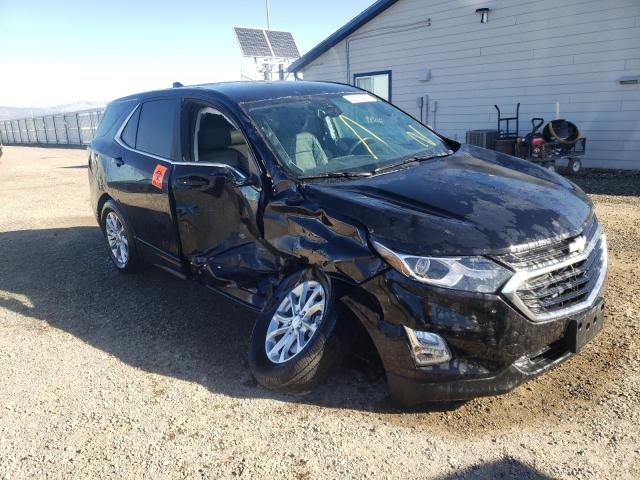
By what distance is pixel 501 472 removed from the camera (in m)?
2.45

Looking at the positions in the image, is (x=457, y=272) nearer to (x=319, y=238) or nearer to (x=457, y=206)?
(x=457, y=206)

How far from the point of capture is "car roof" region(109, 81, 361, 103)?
3902 millimetres

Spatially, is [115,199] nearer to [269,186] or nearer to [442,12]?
[269,186]

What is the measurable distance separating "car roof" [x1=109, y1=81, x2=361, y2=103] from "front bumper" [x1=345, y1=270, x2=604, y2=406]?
189 cm

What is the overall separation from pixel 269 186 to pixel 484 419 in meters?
1.86

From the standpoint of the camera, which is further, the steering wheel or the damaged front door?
the steering wheel

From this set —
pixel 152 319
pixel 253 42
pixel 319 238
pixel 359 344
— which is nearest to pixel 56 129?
pixel 253 42

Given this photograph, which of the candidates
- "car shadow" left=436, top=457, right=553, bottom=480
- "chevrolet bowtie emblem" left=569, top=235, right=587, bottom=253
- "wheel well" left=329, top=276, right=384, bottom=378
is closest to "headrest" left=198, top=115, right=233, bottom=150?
"wheel well" left=329, top=276, right=384, bottom=378

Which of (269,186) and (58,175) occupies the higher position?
(269,186)

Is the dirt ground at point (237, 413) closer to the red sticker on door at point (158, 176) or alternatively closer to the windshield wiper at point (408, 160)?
the red sticker on door at point (158, 176)

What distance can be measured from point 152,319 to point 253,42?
17297 mm

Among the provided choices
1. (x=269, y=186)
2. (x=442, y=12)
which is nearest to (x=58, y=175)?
(x=442, y=12)

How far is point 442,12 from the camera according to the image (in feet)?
41.5

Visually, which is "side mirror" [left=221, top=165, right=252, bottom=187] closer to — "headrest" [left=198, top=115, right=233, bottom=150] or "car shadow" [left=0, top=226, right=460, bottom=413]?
"headrest" [left=198, top=115, right=233, bottom=150]
